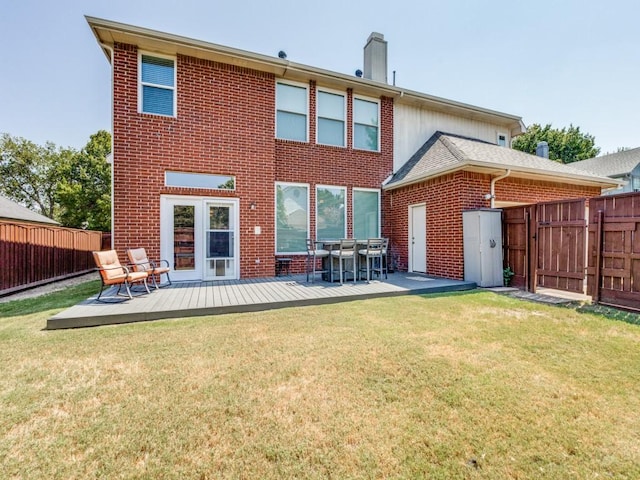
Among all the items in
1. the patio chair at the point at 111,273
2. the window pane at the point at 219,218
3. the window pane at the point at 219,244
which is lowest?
the patio chair at the point at 111,273

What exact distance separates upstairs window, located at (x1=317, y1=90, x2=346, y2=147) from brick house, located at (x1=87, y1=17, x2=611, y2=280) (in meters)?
0.04

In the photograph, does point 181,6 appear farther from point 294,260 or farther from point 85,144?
point 85,144

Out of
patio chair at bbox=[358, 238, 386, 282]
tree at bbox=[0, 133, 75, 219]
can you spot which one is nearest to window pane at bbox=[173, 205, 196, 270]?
patio chair at bbox=[358, 238, 386, 282]

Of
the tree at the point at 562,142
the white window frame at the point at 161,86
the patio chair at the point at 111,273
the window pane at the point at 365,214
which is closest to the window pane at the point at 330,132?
the window pane at the point at 365,214

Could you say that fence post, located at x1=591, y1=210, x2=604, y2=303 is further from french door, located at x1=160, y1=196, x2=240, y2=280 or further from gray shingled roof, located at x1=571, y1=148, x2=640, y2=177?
gray shingled roof, located at x1=571, y1=148, x2=640, y2=177

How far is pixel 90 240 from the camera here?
13.3 metres

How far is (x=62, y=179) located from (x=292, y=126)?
29655mm

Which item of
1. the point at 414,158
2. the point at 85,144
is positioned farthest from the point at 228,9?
the point at 85,144

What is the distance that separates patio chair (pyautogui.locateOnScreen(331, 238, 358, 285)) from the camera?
24.1ft

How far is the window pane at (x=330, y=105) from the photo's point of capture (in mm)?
9688


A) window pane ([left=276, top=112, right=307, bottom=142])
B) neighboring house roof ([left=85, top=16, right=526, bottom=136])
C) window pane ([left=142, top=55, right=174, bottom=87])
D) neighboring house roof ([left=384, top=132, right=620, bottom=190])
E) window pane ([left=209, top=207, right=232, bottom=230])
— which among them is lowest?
window pane ([left=209, top=207, right=232, bottom=230])

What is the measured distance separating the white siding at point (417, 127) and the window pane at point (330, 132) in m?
2.20

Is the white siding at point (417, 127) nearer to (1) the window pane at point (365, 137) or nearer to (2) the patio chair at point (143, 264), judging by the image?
(1) the window pane at point (365, 137)

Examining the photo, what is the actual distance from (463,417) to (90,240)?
1620 centimetres
